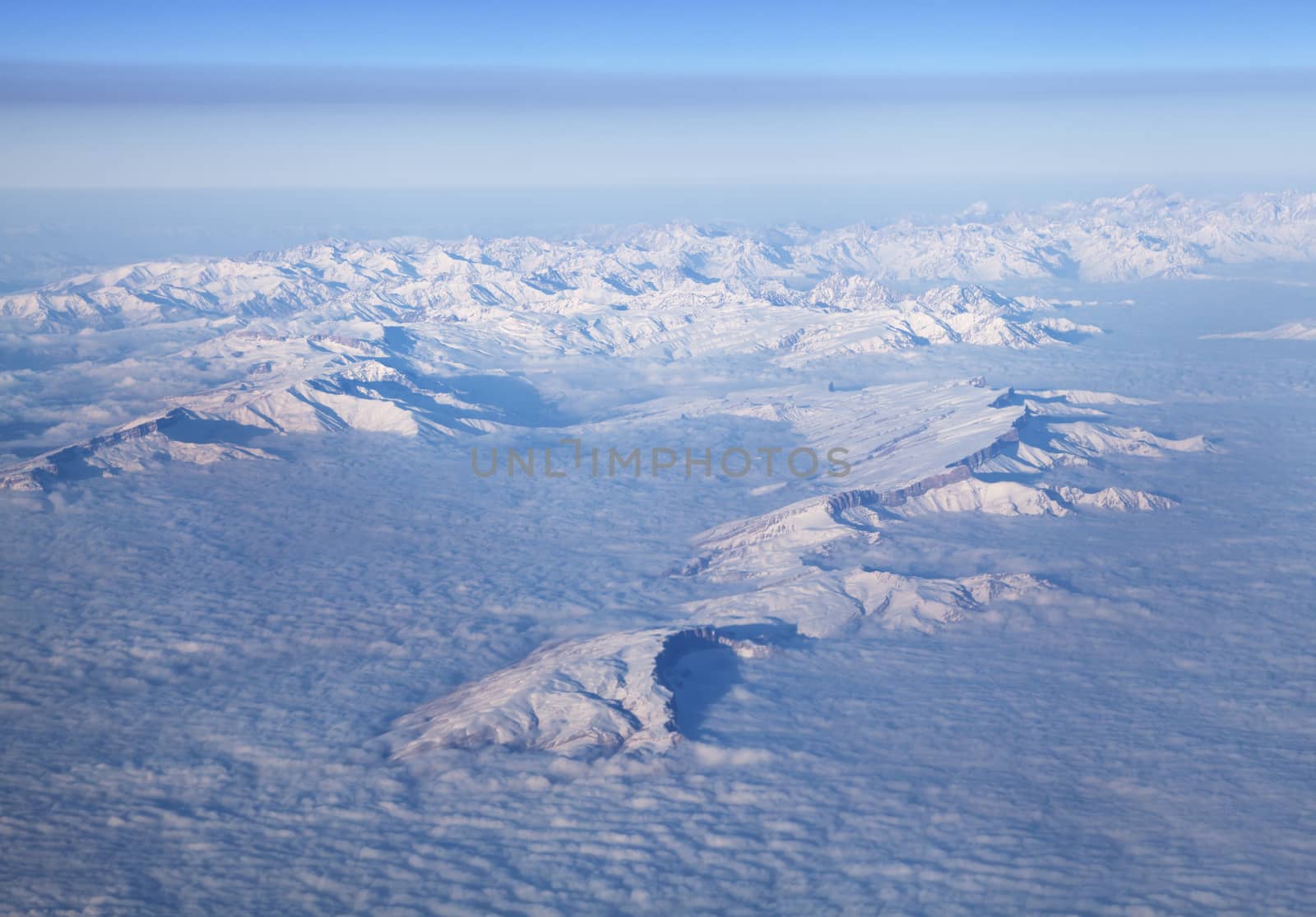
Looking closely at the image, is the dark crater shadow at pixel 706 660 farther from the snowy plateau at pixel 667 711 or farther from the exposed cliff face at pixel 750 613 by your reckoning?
the snowy plateau at pixel 667 711

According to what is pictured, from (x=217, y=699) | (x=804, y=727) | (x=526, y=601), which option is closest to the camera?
(x=804, y=727)

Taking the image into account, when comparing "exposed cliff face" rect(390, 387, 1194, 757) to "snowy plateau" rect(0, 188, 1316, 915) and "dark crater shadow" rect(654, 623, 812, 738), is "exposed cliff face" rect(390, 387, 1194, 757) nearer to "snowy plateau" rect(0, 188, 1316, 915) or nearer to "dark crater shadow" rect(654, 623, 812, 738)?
"dark crater shadow" rect(654, 623, 812, 738)

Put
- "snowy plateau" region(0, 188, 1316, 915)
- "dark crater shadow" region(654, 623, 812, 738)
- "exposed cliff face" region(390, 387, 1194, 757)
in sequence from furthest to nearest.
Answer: "dark crater shadow" region(654, 623, 812, 738) → "exposed cliff face" region(390, 387, 1194, 757) → "snowy plateau" region(0, 188, 1316, 915)

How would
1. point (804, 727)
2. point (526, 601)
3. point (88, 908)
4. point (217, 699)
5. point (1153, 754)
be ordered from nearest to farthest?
point (88, 908)
point (1153, 754)
point (804, 727)
point (217, 699)
point (526, 601)

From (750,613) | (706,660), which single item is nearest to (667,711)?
(706,660)

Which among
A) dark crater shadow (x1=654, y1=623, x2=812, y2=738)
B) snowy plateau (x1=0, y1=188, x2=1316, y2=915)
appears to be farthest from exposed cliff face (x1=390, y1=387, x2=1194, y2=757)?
snowy plateau (x1=0, y1=188, x2=1316, y2=915)

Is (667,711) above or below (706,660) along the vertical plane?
below

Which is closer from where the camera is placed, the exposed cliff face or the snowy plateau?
the snowy plateau

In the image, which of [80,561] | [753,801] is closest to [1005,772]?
[753,801]

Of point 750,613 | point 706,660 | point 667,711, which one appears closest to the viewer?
point 667,711

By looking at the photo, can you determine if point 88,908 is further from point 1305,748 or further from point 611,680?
point 1305,748

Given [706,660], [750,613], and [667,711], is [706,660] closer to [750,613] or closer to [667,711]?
[750,613]
